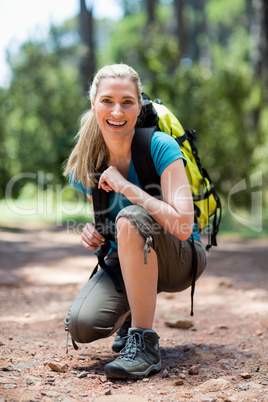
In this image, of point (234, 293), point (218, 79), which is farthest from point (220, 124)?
point (234, 293)

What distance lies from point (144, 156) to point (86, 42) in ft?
37.6

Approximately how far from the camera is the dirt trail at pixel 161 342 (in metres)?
2.07

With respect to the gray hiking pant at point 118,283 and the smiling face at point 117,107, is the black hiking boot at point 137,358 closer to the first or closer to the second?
the gray hiking pant at point 118,283

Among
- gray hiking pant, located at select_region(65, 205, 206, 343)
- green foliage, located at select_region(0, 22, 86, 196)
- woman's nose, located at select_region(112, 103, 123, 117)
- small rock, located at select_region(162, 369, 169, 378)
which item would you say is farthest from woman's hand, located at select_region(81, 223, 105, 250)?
green foliage, located at select_region(0, 22, 86, 196)

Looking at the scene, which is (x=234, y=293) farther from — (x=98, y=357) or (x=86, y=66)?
(x=86, y=66)

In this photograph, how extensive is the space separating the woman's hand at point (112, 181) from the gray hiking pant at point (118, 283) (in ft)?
0.36

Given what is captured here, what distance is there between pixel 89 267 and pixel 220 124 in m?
6.19

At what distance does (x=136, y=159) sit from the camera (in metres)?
2.49

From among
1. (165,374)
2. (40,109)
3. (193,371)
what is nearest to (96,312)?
(165,374)

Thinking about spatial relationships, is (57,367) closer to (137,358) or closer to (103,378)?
(103,378)

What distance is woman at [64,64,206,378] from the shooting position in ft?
7.45

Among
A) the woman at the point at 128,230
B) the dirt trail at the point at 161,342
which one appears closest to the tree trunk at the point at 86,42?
the dirt trail at the point at 161,342

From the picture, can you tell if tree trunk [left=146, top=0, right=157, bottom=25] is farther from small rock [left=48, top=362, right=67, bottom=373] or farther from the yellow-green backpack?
small rock [left=48, top=362, right=67, bottom=373]

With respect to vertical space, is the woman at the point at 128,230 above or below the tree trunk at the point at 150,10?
below
